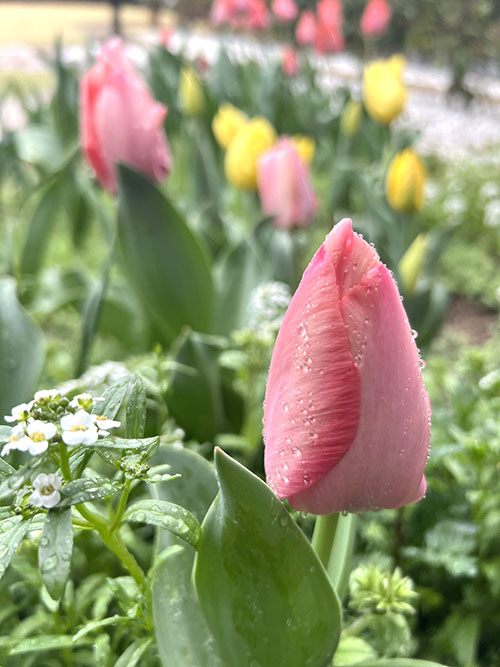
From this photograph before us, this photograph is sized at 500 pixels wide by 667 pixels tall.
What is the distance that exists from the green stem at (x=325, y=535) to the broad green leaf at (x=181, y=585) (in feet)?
0.29

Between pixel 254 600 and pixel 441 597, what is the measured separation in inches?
A: 18.2

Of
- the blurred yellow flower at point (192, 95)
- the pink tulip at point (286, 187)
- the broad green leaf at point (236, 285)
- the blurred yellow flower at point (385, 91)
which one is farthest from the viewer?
the blurred yellow flower at point (192, 95)

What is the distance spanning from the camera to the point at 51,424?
395 millimetres

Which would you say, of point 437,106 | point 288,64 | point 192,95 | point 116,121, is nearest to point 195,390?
point 116,121

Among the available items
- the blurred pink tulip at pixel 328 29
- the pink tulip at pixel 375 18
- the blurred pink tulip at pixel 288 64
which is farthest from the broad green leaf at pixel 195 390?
the pink tulip at pixel 375 18

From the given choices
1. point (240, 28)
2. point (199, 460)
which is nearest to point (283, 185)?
point (199, 460)

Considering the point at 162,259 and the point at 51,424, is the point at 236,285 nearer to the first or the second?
the point at 162,259

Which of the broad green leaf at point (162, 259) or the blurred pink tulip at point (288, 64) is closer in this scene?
the broad green leaf at point (162, 259)

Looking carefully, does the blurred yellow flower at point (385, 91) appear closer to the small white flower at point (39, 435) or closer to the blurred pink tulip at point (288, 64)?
the blurred pink tulip at point (288, 64)

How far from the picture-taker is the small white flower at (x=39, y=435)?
39 centimetres

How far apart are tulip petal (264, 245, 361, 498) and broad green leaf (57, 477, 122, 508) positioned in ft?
0.33

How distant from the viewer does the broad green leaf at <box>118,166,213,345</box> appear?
3.82 feet

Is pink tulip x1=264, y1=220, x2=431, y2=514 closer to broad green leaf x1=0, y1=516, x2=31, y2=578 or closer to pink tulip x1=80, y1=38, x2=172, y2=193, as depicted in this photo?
broad green leaf x1=0, y1=516, x2=31, y2=578

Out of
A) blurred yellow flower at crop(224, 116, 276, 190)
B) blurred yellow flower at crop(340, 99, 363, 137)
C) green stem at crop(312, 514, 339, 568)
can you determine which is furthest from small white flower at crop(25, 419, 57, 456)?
blurred yellow flower at crop(340, 99, 363, 137)
